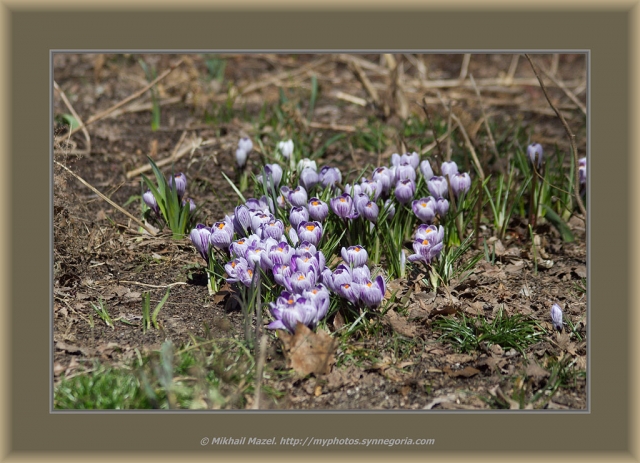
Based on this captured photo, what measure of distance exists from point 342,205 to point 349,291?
0.56 metres

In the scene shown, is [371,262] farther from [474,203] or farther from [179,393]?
[179,393]

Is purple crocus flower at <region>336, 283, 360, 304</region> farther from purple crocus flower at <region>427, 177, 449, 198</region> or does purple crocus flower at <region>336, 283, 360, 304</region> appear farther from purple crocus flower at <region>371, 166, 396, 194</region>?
purple crocus flower at <region>427, 177, 449, 198</region>

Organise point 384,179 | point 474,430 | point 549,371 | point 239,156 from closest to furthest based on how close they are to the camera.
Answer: point 474,430
point 549,371
point 384,179
point 239,156

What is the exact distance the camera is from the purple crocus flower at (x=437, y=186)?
3625 millimetres

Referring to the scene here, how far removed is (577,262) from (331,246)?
1390mm

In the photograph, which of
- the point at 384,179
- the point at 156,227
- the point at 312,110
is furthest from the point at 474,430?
the point at 312,110

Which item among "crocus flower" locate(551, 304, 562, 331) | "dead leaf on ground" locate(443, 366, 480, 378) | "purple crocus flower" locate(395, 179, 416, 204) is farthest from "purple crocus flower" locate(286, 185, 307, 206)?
Answer: "crocus flower" locate(551, 304, 562, 331)

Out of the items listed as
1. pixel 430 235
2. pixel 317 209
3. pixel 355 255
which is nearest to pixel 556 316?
pixel 430 235

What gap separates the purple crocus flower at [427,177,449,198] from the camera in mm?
3625

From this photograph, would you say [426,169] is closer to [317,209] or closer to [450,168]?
[450,168]

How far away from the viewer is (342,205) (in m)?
3.31

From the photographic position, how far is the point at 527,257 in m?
3.88

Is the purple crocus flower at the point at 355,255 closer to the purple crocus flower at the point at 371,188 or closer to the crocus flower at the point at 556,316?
the purple crocus flower at the point at 371,188

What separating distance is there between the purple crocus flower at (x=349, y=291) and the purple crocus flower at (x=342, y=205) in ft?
1.74
